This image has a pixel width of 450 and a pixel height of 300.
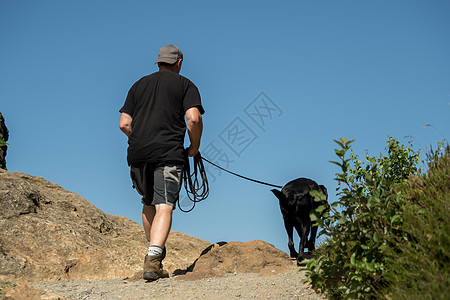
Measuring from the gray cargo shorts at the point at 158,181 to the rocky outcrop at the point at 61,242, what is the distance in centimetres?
155

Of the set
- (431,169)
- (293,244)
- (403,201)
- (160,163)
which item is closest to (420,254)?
(403,201)

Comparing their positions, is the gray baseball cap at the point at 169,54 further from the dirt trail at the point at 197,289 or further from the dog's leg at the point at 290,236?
the dog's leg at the point at 290,236

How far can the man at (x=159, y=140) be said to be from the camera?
5324 millimetres

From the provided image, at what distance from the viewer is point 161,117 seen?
5.47 meters

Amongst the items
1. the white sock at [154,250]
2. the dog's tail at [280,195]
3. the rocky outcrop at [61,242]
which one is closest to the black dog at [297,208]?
the dog's tail at [280,195]

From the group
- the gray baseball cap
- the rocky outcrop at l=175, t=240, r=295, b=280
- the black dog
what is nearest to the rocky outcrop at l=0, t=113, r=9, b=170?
the gray baseball cap

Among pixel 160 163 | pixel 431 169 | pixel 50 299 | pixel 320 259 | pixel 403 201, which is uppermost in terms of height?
pixel 160 163

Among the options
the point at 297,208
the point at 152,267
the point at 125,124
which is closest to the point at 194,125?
the point at 125,124

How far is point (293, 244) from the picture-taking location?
293 inches

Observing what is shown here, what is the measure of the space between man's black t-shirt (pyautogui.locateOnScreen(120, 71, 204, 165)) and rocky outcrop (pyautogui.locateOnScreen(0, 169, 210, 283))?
190 centimetres

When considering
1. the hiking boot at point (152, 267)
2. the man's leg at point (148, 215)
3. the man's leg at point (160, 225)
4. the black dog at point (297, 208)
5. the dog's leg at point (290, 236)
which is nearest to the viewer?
the hiking boot at point (152, 267)

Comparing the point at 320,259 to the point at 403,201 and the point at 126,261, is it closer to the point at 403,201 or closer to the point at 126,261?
the point at 403,201

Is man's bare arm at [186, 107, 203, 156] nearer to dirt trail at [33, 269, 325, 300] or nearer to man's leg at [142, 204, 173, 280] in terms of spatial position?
man's leg at [142, 204, 173, 280]

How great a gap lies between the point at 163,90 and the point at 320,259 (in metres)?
3.01
